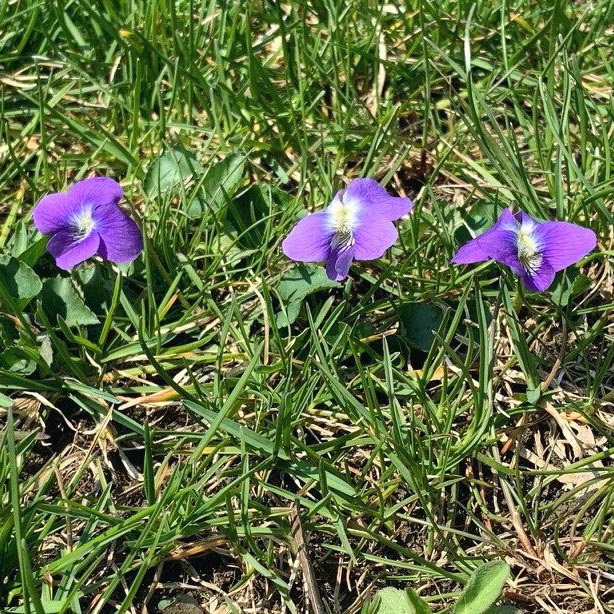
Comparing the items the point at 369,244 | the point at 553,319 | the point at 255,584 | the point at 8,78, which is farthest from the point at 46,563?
the point at 8,78

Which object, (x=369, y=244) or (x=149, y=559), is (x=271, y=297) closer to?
(x=369, y=244)

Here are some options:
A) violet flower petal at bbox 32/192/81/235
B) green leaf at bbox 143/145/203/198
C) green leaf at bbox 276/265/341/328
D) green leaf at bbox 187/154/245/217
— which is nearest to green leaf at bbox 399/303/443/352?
green leaf at bbox 276/265/341/328

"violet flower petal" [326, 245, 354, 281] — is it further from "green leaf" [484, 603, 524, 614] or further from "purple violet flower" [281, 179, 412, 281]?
"green leaf" [484, 603, 524, 614]

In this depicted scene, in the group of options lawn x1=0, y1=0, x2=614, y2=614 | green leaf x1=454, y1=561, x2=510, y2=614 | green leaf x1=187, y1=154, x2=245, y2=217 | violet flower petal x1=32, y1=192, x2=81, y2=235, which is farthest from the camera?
green leaf x1=187, y1=154, x2=245, y2=217

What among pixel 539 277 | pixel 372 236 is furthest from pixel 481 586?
pixel 372 236

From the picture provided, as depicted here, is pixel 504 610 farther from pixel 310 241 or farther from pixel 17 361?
pixel 17 361

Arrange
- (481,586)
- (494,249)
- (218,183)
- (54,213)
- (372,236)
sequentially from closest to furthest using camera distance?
(481,586), (494,249), (372,236), (54,213), (218,183)

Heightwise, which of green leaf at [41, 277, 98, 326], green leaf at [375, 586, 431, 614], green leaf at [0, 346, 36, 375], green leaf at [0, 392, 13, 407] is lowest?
green leaf at [375, 586, 431, 614]

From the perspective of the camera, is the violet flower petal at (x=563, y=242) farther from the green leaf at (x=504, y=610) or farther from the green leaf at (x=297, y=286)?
the green leaf at (x=504, y=610)
